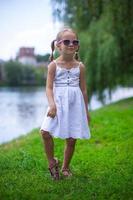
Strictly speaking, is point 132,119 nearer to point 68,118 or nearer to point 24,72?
point 68,118

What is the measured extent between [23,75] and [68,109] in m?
52.9

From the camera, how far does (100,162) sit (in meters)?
5.72

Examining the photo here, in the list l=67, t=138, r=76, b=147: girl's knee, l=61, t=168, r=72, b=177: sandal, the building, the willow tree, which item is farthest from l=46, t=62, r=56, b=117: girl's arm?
the building

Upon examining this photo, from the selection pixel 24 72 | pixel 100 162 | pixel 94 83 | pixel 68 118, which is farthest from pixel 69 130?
pixel 24 72

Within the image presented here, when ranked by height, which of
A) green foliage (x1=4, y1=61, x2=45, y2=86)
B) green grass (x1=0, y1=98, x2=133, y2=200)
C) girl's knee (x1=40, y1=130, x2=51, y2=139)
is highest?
girl's knee (x1=40, y1=130, x2=51, y2=139)

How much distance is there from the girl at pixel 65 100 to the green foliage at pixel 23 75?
48859mm

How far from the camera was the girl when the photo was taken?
181 inches

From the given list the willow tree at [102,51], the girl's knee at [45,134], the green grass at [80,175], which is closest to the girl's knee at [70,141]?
the girl's knee at [45,134]

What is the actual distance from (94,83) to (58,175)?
14.7m

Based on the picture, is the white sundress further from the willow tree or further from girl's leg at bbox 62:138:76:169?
the willow tree

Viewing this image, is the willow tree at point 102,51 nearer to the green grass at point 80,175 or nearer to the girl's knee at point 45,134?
the green grass at point 80,175

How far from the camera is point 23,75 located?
57156 mm

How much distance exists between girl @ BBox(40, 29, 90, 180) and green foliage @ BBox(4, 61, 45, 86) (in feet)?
160

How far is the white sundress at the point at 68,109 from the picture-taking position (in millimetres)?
4586
